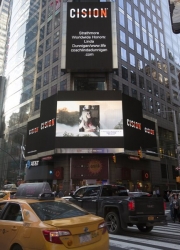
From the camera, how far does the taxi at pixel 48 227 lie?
446 cm

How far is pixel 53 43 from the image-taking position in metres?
46.0

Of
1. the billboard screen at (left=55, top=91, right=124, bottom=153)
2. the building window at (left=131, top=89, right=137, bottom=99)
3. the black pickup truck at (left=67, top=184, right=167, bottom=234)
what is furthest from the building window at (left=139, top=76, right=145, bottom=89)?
the black pickup truck at (left=67, top=184, right=167, bottom=234)

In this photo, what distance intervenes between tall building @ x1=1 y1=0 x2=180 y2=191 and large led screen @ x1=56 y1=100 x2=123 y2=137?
7.31ft

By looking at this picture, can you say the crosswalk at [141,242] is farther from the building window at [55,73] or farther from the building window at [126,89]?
the building window at [55,73]

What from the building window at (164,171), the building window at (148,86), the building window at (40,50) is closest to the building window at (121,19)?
the building window at (148,86)

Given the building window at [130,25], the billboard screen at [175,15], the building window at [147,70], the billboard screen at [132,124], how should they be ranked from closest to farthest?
the billboard screen at [175,15]
the billboard screen at [132,124]
the building window at [130,25]
the building window at [147,70]

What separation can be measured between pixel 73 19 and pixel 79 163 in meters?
24.7

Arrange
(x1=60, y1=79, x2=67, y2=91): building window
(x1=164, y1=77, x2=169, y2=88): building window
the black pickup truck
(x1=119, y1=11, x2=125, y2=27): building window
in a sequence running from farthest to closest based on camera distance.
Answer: (x1=164, y1=77, x2=169, y2=88): building window
(x1=119, y1=11, x2=125, y2=27): building window
(x1=60, y1=79, x2=67, y2=91): building window
the black pickup truck

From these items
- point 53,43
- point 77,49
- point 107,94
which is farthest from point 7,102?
point 107,94

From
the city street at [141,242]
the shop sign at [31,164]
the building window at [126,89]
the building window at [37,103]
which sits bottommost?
the city street at [141,242]

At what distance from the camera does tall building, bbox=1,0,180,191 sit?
37719 millimetres

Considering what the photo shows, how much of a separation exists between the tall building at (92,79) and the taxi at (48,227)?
26618 mm

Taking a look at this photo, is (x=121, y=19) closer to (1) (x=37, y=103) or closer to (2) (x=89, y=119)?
(1) (x=37, y=103)

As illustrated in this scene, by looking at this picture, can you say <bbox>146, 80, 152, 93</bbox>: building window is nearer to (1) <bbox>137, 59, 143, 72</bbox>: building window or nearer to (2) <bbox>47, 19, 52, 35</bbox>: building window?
(1) <bbox>137, 59, 143, 72</bbox>: building window
